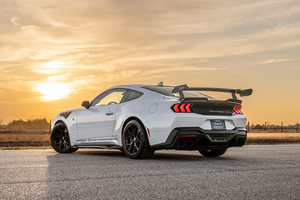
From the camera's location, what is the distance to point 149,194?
4.77 m

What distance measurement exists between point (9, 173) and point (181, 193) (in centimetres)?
295

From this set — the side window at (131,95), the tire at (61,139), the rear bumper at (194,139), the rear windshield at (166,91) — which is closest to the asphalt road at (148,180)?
the rear bumper at (194,139)

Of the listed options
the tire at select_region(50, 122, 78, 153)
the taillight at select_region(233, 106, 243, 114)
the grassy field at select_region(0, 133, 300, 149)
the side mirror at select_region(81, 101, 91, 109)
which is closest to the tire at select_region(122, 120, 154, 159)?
the side mirror at select_region(81, 101, 91, 109)

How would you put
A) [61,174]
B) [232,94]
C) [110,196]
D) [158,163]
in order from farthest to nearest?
[232,94] < [158,163] < [61,174] < [110,196]

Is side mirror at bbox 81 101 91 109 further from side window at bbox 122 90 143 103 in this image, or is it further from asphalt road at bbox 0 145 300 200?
asphalt road at bbox 0 145 300 200

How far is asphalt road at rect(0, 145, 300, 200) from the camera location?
15.7 ft

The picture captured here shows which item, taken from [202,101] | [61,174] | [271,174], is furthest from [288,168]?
[61,174]

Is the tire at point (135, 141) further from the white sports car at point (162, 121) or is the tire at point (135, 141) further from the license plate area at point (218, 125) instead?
the license plate area at point (218, 125)

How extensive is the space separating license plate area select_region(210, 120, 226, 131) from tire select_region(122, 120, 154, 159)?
1272 millimetres

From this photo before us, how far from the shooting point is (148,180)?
5754mm

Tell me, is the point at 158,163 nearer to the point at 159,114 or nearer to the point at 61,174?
the point at 159,114

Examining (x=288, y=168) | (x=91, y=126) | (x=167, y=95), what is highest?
(x=167, y=95)

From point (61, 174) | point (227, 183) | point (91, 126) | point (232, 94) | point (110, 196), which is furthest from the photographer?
point (91, 126)

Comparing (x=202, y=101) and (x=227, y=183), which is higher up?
(x=202, y=101)
